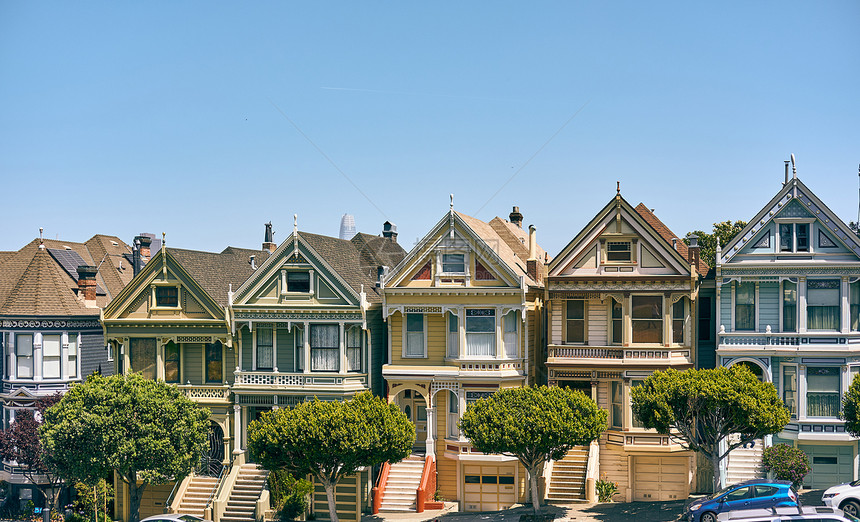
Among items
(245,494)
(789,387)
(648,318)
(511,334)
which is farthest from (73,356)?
(789,387)

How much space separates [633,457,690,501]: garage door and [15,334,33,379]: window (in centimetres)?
2997

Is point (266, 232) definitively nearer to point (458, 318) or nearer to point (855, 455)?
point (458, 318)

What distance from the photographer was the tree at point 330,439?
34.5m

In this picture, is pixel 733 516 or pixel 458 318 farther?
pixel 458 318

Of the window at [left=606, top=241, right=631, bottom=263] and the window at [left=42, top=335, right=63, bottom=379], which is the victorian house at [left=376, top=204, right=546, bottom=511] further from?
the window at [left=42, top=335, right=63, bottom=379]

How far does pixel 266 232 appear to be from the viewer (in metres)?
56.5

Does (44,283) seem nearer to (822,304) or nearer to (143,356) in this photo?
(143,356)

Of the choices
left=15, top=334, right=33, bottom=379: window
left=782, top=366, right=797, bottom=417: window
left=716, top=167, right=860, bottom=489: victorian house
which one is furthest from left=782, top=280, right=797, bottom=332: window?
left=15, top=334, right=33, bottom=379: window

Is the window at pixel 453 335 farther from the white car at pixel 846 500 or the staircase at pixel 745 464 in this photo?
the white car at pixel 846 500

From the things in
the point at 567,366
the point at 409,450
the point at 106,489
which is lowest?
the point at 106,489

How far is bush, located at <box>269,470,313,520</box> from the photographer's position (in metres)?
38.4

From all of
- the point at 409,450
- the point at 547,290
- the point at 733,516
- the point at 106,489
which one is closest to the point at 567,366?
the point at 547,290

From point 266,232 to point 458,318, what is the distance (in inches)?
830

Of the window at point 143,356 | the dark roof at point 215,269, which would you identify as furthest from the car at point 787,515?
the window at point 143,356
